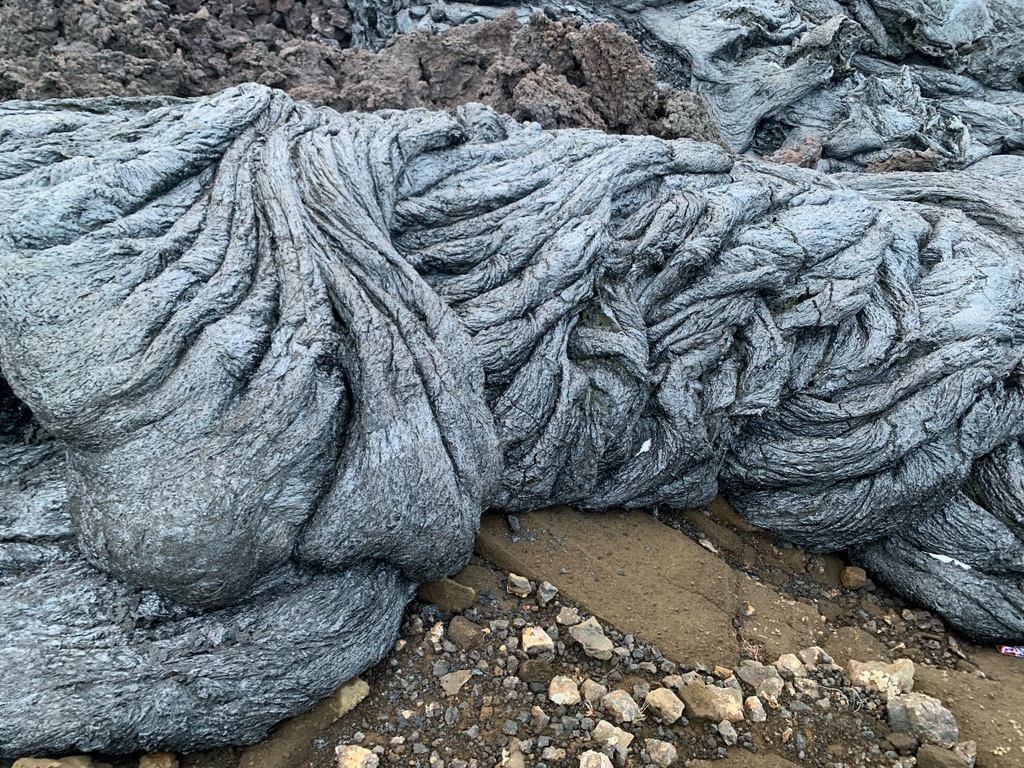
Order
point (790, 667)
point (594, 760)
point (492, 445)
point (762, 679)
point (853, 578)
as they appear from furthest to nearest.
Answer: point (853, 578)
point (492, 445)
point (790, 667)
point (762, 679)
point (594, 760)

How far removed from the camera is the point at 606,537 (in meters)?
4.00

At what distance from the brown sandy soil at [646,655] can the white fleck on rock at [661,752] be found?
0.04 m

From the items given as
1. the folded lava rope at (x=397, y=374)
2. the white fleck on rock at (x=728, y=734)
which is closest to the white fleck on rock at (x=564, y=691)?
the white fleck on rock at (x=728, y=734)

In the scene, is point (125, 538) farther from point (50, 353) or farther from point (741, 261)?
point (741, 261)

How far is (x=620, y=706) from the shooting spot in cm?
303

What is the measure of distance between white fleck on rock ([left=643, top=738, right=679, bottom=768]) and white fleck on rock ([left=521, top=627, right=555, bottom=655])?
23.4 inches

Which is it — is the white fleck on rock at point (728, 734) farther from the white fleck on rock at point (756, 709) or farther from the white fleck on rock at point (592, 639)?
the white fleck on rock at point (592, 639)

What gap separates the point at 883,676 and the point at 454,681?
6.62 feet

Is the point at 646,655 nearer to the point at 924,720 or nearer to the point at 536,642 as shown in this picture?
the point at 536,642

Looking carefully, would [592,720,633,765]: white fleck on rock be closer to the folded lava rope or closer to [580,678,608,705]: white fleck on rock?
[580,678,608,705]: white fleck on rock

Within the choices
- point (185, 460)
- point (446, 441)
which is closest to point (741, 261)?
point (446, 441)

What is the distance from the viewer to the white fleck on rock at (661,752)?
9.34 ft

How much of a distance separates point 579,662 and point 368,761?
101 centimetres

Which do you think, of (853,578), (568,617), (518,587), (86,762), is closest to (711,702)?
(568,617)
